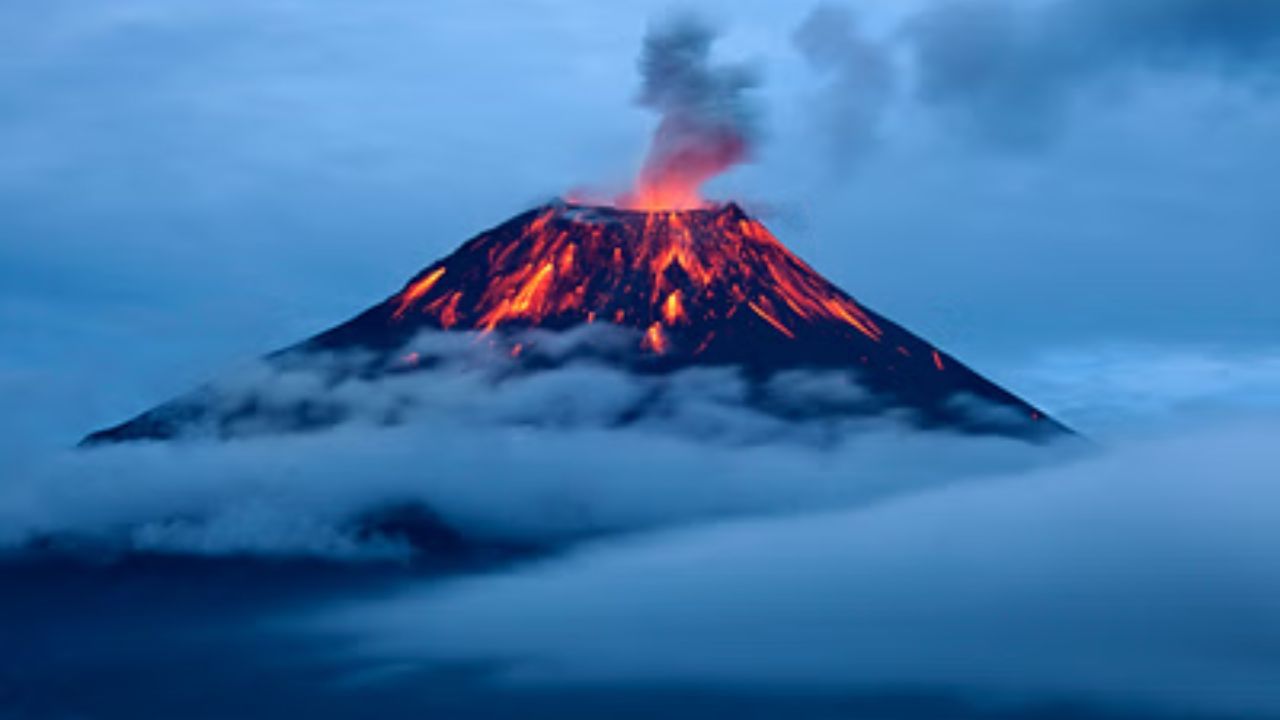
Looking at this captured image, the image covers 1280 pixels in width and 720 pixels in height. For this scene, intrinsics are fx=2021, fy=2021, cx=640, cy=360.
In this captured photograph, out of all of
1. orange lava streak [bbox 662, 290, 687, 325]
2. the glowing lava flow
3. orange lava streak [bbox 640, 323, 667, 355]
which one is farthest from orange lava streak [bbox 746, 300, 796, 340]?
orange lava streak [bbox 640, 323, 667, 355]

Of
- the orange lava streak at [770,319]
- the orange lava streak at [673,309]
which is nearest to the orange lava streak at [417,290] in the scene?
the orange lava streak at [673,309]

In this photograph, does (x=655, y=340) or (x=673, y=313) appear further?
(x=655, y=340)

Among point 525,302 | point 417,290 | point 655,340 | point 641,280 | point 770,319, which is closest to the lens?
point 641,280

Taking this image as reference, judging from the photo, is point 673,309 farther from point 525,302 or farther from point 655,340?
point 525,302

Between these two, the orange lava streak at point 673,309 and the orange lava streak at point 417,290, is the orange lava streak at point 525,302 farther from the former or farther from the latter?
the orange lava streak at point 673,309

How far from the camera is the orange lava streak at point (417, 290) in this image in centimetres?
11588

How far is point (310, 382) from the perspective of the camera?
446 feet

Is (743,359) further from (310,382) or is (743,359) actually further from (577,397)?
(310,382)

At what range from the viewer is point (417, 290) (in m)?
117

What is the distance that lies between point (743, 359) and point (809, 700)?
187ft

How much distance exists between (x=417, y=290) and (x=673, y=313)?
608 inches

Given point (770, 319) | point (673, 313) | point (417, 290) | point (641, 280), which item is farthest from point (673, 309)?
point (417, 290)

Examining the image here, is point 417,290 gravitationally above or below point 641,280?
above

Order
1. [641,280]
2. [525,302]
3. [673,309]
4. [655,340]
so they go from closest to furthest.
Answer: [641,280] < [673,309] < [525,302] < [655,340]
